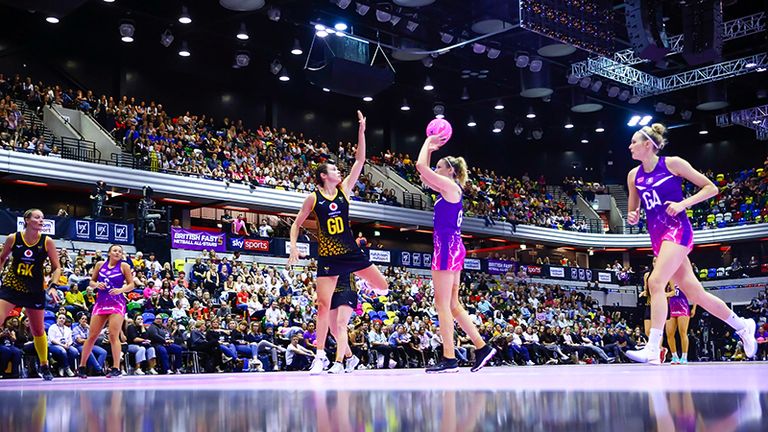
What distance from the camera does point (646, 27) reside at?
17.9m

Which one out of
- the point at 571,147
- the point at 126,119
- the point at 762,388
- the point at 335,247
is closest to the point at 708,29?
the point at 335,247

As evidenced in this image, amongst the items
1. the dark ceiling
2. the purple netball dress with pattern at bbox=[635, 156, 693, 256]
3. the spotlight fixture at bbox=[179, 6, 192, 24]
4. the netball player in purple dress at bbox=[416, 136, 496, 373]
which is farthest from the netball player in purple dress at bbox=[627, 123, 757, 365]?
the spotlight fixture at bbox=[179, 6, 192, 24]

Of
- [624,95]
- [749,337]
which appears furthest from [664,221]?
[624,95]

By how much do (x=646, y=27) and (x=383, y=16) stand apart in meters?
7.19

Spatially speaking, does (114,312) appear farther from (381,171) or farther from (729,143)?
(729,143)

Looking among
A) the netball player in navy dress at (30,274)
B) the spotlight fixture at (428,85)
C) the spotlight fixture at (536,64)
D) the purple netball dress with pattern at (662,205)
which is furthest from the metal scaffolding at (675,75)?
the netball player in navy dress at (30,274)

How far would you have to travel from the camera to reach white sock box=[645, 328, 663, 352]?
682cm

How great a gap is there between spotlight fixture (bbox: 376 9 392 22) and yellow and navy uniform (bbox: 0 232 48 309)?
48.7 ft

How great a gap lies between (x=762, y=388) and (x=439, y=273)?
3930mm

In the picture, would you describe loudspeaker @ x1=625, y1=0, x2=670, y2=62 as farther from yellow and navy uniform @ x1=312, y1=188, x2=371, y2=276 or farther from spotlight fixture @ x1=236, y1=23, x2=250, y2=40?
yellow and navy uniform @ x1=312, y1=188, x2=371, y2=276

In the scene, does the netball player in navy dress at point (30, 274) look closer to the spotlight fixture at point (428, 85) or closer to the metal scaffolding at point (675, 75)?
the metal scaffolding at point (675, 75)

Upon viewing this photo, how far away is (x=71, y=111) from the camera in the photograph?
84.8ft

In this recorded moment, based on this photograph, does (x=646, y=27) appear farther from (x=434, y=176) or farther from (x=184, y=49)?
(x=184, y=49)

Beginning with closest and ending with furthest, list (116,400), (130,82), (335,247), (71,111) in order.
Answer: (116,400), (335,247), (71,111), (130,82)
